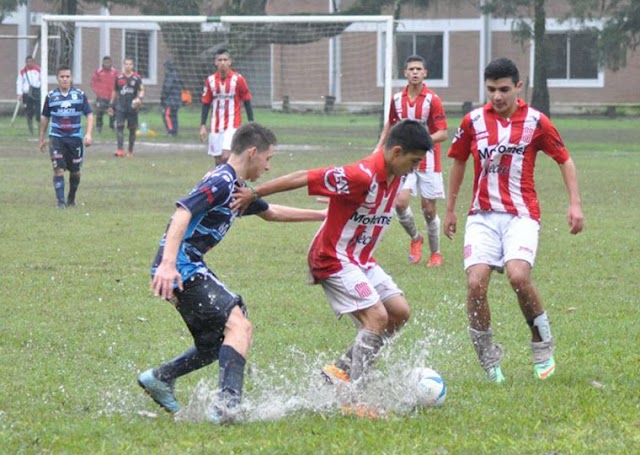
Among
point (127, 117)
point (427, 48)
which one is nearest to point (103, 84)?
point (127, 117)

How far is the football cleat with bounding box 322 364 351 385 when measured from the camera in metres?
6.38

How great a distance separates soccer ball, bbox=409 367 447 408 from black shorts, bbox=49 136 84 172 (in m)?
11.6

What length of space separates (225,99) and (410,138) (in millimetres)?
11912

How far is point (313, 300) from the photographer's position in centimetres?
981

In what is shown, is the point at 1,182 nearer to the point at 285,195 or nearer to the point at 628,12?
the point at 285,195

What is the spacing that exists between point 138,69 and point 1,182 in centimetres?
1260

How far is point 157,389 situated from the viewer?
626cm

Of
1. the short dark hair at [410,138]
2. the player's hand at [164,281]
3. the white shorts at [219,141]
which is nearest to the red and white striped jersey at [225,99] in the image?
the white shorts at [219,141]

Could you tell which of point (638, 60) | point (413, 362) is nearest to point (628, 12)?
point (638, 60)

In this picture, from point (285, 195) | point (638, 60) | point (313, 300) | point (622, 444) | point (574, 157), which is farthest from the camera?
point (638, 60)

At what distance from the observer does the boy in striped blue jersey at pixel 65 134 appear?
1695 cm

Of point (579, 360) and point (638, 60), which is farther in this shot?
point (638, 60)

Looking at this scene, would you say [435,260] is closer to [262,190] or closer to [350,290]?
[350,290]

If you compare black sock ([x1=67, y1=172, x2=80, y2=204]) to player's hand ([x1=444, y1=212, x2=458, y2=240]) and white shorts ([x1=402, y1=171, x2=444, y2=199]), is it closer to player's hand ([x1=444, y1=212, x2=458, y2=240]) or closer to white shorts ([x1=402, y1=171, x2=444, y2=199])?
white shorts ([x1=402, y1=171, x2=444, y2=199])
